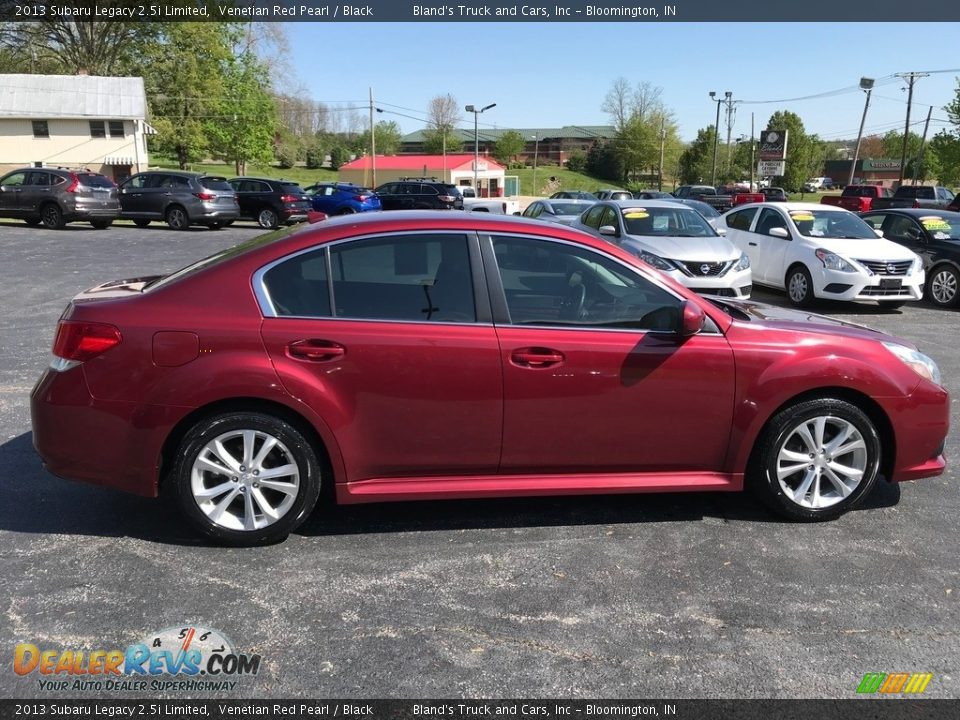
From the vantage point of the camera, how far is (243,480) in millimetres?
3783

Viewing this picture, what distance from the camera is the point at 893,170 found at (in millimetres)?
104938

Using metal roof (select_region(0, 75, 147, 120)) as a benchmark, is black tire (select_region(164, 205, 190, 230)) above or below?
below

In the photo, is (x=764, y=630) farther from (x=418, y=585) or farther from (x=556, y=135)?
(x=556, y=135)

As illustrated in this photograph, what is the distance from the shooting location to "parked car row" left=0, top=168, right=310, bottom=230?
71.6 ft

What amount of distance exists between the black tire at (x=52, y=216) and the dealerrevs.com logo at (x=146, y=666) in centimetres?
2186

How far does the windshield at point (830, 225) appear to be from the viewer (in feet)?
39.7

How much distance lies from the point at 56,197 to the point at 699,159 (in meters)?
74.6

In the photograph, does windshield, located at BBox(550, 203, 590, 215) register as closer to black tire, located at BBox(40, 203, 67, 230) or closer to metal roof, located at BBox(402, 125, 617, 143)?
black tire, located at BBox(40, 203, 67, 230)

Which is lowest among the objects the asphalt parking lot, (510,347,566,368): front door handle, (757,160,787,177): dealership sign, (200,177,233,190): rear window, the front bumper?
the asphalt parking lot

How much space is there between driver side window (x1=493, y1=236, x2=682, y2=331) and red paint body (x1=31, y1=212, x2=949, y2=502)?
0.07 metres

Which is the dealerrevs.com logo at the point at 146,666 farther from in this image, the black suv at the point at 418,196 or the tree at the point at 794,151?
the tree at the point at 794,151

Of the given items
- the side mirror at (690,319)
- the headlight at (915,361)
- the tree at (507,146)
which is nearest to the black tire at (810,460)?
the headlight at (915,361)

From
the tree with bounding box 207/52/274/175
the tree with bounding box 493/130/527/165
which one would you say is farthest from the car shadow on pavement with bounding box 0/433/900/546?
the tree with bounding box 493/130/527/165

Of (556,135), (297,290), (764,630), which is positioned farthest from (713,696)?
(556,135)
